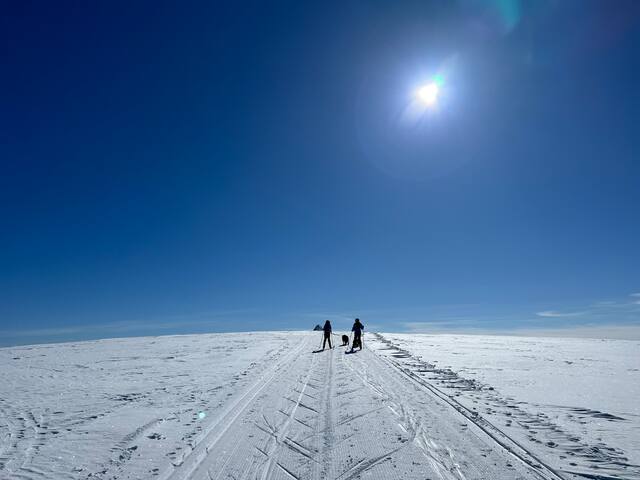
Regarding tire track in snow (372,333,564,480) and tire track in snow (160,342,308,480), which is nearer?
tire track in snow (372,333,564,480)

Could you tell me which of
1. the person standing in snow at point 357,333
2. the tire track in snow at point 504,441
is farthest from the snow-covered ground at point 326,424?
the person standing in snow at point 357,333

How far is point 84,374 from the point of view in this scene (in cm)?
1501

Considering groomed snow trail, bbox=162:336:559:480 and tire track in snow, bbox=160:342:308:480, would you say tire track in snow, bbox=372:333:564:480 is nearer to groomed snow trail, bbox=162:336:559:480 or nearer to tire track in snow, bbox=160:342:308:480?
groomed snow trail, bbox=162:336:559:480

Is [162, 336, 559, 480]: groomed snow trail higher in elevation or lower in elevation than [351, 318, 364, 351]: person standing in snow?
lower

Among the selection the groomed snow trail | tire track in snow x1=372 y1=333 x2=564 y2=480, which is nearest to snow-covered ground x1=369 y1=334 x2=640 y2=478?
tire track in snow x1=372 y1=333 x2=564 y2=480

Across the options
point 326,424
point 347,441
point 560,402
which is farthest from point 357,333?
point 347,441

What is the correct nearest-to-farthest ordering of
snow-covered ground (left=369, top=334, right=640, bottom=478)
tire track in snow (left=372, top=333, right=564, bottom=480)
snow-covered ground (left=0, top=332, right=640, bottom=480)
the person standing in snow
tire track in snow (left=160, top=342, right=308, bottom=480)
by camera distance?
1. tire track in snow (left=372, top=333, right=564, bottom=480)
2. tire track in snow (left=160, top=342, right=308, bottom=480)
3. snow-covered ground (left=0, top=332, right=640, bottom=480)
4. snow-covered ground (left=369, top=334, right=640, bottom=478)
5. the person standing in snow

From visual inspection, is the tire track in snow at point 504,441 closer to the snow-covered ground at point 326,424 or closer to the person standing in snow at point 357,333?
the snow-covered ground at point 326,424

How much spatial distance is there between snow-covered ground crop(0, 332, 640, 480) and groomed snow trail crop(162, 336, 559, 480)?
1.2 inches

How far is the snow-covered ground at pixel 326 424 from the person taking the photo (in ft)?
18.0

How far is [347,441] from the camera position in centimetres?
646

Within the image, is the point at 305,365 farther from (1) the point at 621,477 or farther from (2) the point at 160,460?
(1) the point at 621,477

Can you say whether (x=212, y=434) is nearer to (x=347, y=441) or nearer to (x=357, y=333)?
(x=347, y=441)

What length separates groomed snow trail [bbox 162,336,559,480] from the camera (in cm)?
527
